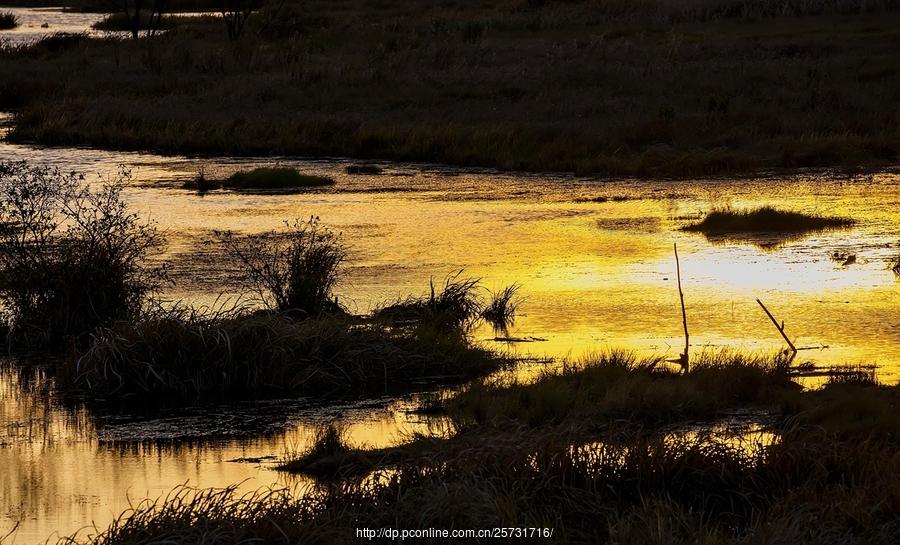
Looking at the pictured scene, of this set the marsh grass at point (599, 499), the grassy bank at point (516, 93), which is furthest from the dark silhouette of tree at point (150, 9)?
the marsh grass at point (599, 499)

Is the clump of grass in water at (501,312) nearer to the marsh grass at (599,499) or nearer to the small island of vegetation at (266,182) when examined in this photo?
the marsh grass at (599,499)

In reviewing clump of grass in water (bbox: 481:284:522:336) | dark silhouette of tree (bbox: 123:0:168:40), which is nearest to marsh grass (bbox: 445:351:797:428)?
clump of grass in water (bbox: 481:284:522:336)

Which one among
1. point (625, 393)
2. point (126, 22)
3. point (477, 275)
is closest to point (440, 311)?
point (477, 275)

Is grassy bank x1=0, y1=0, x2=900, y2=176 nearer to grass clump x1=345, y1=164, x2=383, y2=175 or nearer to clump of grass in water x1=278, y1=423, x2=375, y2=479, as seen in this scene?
grass clump x1=345, y1=164, x2=383, y2=175

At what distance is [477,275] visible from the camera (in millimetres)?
16969

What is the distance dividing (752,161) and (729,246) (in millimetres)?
8304

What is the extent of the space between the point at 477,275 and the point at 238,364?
522 centimetres

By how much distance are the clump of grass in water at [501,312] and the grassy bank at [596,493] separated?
4203mm

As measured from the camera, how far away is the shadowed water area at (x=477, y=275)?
1039 centimetres

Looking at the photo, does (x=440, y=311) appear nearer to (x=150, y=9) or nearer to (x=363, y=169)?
(x=363, y=169)

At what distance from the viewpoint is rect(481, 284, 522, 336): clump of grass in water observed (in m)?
14.3

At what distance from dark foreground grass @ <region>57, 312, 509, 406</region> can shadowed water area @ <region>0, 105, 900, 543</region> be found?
1.29 feet

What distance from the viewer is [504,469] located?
8555 mm

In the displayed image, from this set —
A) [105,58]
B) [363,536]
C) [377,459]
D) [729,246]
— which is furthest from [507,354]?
[105,58]
